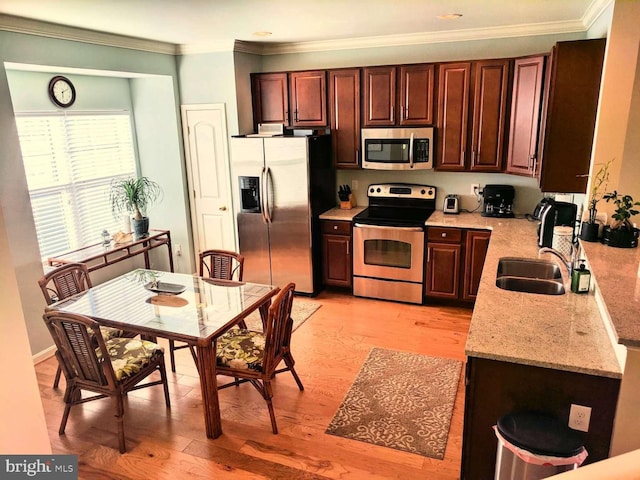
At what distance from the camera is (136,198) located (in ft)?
15.8

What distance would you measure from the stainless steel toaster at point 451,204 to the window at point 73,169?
3.58 metres

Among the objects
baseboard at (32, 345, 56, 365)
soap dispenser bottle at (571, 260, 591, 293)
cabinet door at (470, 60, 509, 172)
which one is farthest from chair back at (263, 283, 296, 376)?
cabinet door at (470, 60, 509, 172)

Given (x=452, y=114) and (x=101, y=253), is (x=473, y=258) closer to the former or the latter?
(x=452, y=114)

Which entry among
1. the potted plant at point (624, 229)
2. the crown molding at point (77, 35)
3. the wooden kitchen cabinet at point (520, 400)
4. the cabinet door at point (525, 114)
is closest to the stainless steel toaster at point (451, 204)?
the cabinet door at point (525, 114)

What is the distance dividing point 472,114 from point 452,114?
0.60 feet

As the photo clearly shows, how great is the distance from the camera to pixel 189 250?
5586 mm

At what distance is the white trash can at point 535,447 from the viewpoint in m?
1.83

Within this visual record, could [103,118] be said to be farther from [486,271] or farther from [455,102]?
[486,271]

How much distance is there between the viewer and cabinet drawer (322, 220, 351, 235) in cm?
490

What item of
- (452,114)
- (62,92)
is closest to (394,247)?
(452,114)

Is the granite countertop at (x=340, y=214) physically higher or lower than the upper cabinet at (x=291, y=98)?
lower

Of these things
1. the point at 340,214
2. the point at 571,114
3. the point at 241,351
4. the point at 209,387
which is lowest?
the point at 209,387

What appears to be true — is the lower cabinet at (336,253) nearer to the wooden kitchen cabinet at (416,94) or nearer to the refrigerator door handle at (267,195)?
the refrigerator door handle at (267,195)

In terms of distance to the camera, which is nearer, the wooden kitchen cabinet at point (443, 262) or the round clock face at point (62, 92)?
the round clock face at point (62, 92)
